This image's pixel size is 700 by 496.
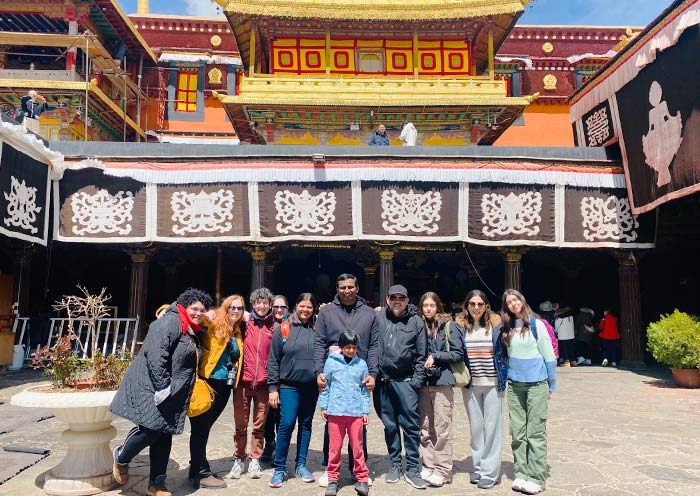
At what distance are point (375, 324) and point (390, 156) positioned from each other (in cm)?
713

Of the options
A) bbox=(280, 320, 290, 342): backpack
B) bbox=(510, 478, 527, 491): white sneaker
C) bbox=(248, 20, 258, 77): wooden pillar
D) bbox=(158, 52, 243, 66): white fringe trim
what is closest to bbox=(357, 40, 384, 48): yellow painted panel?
bbox=(248, 20, 258, 77): wooden pillar

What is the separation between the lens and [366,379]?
4406 millimetres

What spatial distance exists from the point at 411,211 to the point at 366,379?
7063mm

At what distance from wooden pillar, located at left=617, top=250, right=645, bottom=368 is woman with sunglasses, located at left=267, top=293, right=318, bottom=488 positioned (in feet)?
31.1

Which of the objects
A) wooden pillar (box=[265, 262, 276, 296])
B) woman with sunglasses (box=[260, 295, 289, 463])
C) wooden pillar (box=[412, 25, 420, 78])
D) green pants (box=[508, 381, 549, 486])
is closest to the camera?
green pants (box=[508, 381, 549, 486])

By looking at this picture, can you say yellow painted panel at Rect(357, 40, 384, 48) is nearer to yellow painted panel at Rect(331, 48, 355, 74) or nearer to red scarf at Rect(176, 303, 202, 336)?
yellow painted panel at Rect(331, 48, 355, 74)

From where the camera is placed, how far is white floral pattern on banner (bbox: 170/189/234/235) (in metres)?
11.0

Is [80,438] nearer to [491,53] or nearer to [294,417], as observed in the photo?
[294,417]

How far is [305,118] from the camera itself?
16344mm

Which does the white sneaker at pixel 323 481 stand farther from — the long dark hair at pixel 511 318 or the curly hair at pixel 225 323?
the long dark hair at pixel 511 318

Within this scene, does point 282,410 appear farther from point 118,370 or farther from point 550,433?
point 550,433

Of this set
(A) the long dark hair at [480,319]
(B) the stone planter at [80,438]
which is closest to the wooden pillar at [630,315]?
(A) the long dark hair at [480,319]

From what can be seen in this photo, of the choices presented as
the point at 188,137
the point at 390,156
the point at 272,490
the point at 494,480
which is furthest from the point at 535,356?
the point at 188,137

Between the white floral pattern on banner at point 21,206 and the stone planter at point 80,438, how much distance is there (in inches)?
253
